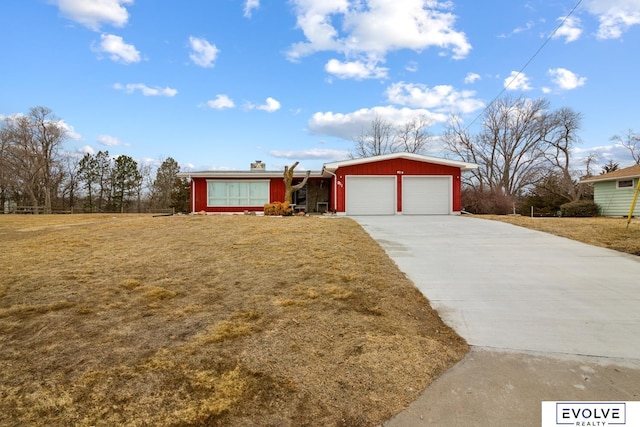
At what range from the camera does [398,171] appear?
1680 cm

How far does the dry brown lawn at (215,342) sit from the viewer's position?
224cm

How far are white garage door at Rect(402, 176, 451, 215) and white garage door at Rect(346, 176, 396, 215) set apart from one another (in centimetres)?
66

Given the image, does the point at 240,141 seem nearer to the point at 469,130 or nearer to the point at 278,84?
the point at 278,84

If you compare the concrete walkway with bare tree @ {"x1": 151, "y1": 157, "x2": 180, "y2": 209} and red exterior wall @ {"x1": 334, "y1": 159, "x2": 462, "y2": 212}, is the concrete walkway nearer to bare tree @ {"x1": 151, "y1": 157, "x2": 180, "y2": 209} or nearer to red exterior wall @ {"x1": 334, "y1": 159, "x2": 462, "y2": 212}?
red exterior wall @ {"x1": 334, "y1": 159, "x2": 462, "y2": 212}

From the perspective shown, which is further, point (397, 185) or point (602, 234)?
point (397, 185)

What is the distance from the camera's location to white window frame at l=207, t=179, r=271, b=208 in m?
19.3

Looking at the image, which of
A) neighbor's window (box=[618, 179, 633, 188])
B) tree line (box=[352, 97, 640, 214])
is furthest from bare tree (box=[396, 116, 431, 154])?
neighbor's window (box=[618, 179, 633, 188])

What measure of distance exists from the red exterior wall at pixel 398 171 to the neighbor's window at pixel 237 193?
4628mm

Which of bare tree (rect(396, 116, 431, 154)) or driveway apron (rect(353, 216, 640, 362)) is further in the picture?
bare tree (rect(396, 116, 431, 154))

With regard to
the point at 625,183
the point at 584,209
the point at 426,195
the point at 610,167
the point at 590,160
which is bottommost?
the point at 584,209

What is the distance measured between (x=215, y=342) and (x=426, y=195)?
15.2 metres

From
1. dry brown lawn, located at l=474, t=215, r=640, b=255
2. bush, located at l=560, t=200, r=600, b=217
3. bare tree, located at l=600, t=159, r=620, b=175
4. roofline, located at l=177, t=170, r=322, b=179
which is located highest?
bare tree, located at l=600, t=159, r=620, b=175

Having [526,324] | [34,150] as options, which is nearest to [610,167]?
[526,324]

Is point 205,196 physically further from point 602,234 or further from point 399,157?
point 602,234
